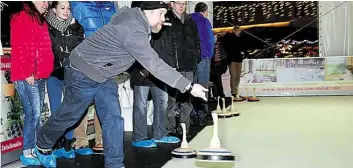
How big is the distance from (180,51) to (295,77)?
4536 millimetres

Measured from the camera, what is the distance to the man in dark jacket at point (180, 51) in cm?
364

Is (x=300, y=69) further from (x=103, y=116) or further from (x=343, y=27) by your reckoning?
(x=103, y=116)

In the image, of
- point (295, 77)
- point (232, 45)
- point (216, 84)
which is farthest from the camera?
point (295, 77)

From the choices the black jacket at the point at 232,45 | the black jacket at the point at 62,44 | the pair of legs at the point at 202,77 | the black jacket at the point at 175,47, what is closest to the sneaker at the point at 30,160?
the black jacket at the point at 62,44

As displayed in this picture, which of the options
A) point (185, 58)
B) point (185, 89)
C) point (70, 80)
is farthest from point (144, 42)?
point (185, 58)

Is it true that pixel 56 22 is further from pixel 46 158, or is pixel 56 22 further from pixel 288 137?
pixel 288 137

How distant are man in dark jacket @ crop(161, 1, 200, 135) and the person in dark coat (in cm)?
70

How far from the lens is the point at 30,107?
9.39 ft

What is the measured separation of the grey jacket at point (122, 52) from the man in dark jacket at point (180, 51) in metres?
1.09

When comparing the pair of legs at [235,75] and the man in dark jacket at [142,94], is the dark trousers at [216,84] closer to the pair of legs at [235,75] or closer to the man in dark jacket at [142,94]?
the pair of legs at [235,75]

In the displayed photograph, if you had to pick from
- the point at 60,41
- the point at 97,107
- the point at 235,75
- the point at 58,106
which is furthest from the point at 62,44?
the point at 235,75

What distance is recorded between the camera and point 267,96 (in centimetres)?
793

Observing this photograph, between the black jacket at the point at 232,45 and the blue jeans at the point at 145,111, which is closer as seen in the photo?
the blue jeans at the point at 145,111

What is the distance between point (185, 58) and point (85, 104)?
1428 millimetres
